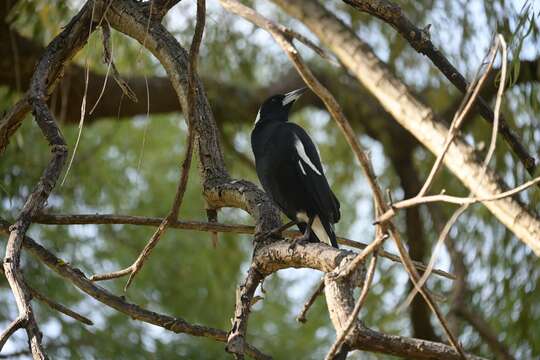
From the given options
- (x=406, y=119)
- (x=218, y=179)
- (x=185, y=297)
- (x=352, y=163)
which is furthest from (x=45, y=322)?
(x=406, y=119)

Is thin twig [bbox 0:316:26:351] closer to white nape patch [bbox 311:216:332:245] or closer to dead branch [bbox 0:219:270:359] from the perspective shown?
dead branch [bbox 0:219:270:359]

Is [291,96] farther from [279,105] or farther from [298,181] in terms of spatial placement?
[298,181]

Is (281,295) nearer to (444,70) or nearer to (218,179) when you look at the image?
(218,179)

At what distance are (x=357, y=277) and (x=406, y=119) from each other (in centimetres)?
66

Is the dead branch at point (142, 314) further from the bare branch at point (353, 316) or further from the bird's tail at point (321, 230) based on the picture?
the bird's tail at point (321, 230)

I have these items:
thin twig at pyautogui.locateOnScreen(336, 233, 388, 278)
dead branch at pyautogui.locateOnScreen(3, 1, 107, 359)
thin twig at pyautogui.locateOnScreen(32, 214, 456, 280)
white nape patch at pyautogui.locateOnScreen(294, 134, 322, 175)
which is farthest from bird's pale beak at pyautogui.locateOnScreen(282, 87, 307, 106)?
thin twig at pyautogui.locateOnScreen(336, 233, 388, 278)

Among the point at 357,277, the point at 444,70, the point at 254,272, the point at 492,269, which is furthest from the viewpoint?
the point at 492,269

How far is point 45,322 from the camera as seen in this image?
4.78 m

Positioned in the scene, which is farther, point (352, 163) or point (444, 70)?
point (352, 163)

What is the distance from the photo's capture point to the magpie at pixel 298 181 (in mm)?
3178

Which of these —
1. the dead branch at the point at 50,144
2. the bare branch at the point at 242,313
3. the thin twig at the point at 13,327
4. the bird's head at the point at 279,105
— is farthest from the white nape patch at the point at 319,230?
the thin twig at the point at 13,327

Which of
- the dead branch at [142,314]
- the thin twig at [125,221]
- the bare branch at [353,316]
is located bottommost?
the bare branch at [353,316]

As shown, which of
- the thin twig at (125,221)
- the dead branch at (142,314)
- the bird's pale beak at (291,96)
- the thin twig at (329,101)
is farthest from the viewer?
the bird's pale beak at (291,96)

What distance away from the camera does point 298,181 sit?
325 centimetres
